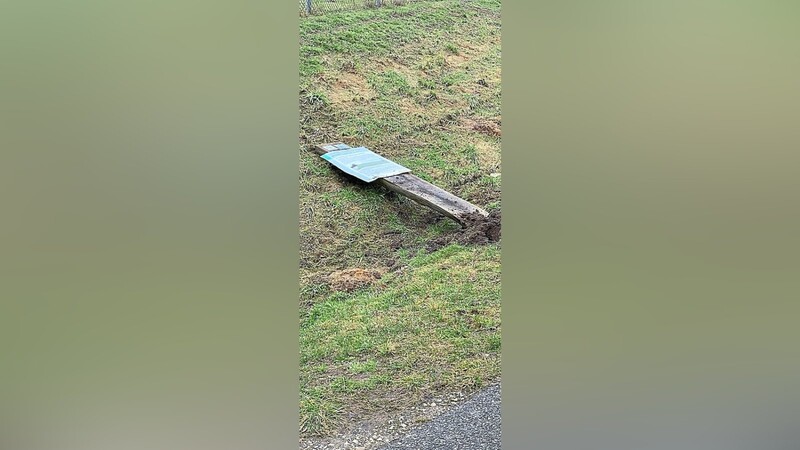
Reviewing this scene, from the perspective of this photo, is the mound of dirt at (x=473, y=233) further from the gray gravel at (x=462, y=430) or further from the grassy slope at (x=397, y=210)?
the gray gravel at (x=462, y=430)

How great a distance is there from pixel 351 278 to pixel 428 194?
2.63 feet

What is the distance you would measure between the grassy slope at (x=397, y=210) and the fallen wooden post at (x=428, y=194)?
0.24 feet

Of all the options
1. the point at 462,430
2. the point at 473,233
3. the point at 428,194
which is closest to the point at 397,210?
the point at 428,194

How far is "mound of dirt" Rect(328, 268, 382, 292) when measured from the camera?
3.98m

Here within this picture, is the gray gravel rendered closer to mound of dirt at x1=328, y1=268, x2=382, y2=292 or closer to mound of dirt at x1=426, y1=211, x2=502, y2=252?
mound of dirt at x1=328, y1=268, x2=382, y2=292

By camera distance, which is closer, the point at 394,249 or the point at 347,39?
the point at 394,249

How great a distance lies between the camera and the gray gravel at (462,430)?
3.01 meters

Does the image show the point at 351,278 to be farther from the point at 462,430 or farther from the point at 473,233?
the point at 462,430

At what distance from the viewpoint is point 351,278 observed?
13.2 feet
